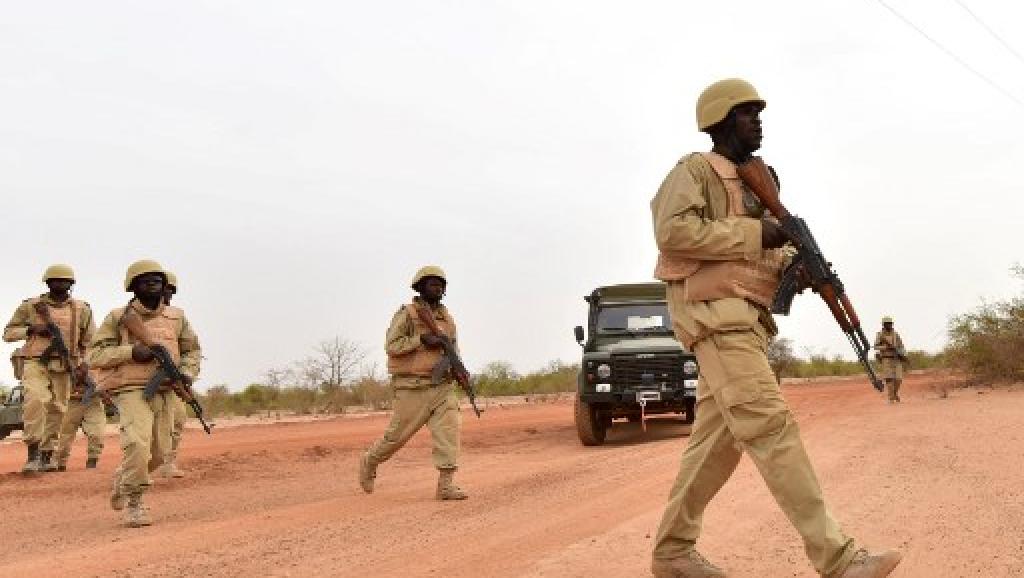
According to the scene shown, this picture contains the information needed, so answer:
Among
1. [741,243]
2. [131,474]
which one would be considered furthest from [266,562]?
[741,243]

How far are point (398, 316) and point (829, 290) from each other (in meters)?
5.26

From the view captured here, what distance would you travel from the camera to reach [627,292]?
15.6 m

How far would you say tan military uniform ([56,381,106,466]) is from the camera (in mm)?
12562

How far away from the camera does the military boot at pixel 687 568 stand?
4477mm

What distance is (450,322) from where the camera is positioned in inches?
370

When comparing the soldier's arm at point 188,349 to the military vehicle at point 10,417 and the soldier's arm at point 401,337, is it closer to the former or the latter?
the soldier's arm at point 401,337

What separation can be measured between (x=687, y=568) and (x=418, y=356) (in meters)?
4.88

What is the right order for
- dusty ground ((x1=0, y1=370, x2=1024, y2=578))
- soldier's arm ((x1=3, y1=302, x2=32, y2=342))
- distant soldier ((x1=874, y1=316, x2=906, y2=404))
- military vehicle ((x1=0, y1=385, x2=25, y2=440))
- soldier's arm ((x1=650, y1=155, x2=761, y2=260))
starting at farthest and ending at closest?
military vehicle ((x1=0, y1=385, x2=25, y2=440)) → distant soldier ((x1=874, y1=316, x2=906, y2=404)) → soldier's arm ((x1=3, y1=302, x2=32, y2=342)) → dusty ground ((x1=0, y1=370, x2=1024, y2=578)) → soldier's arm ((x1=650, y1=155, x2=761, y2=260))

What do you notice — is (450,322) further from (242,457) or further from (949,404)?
(949,404)

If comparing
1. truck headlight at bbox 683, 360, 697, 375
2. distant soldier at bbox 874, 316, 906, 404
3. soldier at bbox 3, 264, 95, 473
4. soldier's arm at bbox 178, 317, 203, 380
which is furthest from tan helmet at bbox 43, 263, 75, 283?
distant soldier at bbox 874, 316, 906, 404

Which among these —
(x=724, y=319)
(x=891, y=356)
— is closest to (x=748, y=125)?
(x=724, y=319)

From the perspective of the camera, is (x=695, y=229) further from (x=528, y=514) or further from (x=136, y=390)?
(x=136, y=390)

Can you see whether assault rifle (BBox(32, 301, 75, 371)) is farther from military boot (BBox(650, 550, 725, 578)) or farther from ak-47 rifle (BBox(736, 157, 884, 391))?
ak-47 rifle (BBox(736, 157, 884, 391))

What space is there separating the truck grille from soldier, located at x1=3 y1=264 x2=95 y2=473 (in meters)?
6.78
